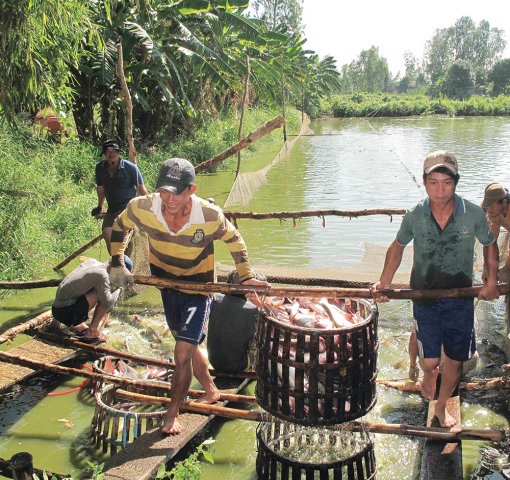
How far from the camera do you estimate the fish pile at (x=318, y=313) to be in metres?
3.46

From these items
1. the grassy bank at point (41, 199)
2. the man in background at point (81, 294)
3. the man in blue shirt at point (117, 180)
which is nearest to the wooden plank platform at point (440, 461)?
the man in background at point (81, 294)

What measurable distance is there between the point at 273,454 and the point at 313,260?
6369 millimetres

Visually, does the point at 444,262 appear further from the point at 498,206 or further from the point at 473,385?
the point at 498,206

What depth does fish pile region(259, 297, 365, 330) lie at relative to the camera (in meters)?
3.46

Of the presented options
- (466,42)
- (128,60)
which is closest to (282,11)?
(128,60)

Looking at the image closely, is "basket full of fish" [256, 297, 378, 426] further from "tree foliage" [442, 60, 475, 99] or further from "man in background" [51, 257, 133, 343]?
"tree foliage" [442, 60, 475, 99]

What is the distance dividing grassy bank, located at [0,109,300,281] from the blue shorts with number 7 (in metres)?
4.44

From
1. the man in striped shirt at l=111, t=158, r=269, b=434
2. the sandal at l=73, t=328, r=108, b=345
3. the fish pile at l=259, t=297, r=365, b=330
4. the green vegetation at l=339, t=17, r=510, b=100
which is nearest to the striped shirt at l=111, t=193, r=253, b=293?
the man in striped shirt at l=111, t=158, r=269, b=434

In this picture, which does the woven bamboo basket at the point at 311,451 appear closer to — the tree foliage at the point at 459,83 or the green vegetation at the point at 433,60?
the tree foliage at the point at 459,83

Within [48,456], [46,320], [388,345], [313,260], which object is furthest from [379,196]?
[48,456]

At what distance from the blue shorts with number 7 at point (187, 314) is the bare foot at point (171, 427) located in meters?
0.54

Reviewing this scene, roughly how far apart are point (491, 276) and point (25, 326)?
3.91m

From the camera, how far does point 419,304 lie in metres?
3.70

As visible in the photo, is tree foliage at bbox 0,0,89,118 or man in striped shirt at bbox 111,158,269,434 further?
tree foliage at bbox 0,0,89,118
